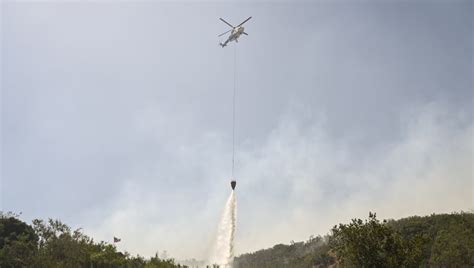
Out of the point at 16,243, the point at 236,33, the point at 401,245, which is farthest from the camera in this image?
the point at 16,243

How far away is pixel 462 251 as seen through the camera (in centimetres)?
10225

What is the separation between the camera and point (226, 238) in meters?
68.4

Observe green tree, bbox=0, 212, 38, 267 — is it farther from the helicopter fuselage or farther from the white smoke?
the helicopter fuselage

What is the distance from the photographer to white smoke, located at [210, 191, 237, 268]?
216 ft

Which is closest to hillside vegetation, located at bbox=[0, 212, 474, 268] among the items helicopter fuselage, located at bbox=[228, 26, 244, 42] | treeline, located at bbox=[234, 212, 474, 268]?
treeline, located at bbox=[234, 212, 474, 268]

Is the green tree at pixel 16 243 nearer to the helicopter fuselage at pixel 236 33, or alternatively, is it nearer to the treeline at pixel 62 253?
the treeline at pixel 62 253

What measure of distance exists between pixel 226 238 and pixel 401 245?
35456 mm

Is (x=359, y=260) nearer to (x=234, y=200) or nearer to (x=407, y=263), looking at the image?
(x=407, y=263)

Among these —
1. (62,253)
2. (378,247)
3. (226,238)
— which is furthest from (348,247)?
(62,253)

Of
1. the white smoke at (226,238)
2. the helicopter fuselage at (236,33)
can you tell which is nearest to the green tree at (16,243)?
the white smoke at (226,238)

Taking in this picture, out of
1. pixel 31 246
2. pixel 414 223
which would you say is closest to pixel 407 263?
pixel 31 246

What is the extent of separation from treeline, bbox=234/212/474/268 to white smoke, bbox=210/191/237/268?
641 inches

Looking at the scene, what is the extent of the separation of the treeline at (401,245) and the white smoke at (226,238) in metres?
16.3

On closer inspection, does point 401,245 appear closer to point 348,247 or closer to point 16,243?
point 348,247
